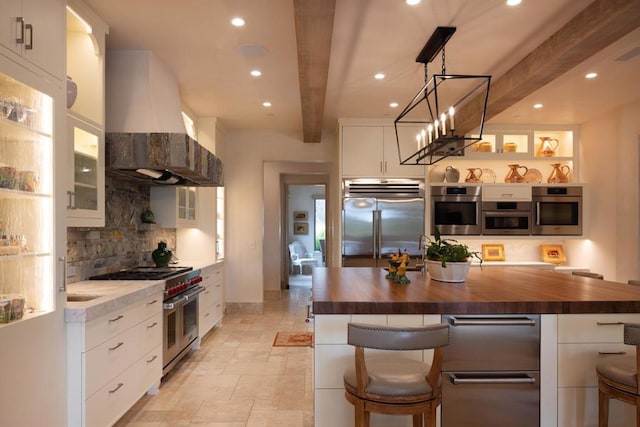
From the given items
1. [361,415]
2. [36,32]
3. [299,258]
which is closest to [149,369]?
[361,415]

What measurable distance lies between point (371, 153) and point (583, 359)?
3.69m

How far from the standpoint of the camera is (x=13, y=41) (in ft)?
6.31

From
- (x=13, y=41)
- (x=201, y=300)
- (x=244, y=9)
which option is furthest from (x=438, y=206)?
(x=13, y=41)

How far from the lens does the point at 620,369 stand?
2.00 metres

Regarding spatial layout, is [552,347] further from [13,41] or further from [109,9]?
[109,9]

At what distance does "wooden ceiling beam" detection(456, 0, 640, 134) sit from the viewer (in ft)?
7.98

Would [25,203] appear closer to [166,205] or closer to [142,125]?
[142,125]

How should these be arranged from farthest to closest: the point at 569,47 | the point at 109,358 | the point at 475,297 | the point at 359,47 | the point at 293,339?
the point at 293,339, the point at 359,47, the point at 569,47, the point at 109,358, the point at 475,297

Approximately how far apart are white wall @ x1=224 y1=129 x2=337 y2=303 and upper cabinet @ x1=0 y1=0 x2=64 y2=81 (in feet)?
13.7

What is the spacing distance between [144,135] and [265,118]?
8.56 feet

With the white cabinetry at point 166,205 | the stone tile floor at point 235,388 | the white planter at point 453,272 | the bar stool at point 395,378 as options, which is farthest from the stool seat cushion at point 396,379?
the white cabinetry at point 166,205

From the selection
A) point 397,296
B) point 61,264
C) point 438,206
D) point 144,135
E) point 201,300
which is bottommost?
point 201,300

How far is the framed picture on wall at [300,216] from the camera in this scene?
1217 centimetres

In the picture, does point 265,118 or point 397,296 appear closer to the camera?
point 397,296
